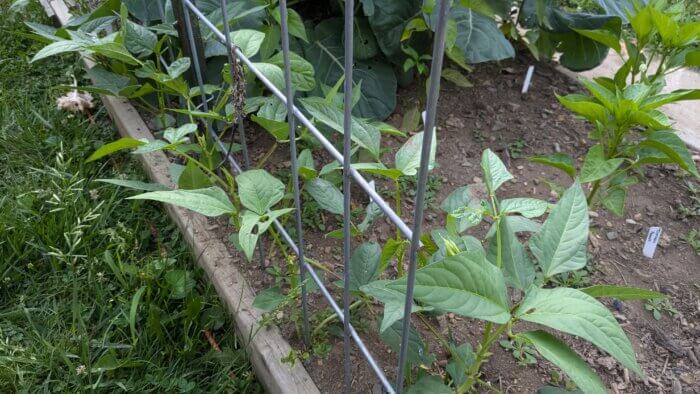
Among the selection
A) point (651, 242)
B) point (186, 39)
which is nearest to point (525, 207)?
point (651, 242)

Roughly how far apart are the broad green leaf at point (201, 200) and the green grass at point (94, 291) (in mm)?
386

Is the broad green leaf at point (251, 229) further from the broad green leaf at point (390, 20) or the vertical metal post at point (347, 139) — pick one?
the broad green leaf at point (390, 20)

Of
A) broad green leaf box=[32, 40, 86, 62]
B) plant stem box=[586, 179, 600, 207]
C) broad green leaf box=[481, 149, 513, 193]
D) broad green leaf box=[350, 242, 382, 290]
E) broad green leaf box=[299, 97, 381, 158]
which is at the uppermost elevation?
broad green leaf box=[32, 40, 86, 62]

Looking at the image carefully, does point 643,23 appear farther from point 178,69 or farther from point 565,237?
point 178,69

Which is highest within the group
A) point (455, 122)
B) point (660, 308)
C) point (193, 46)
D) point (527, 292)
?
point (193, 46)

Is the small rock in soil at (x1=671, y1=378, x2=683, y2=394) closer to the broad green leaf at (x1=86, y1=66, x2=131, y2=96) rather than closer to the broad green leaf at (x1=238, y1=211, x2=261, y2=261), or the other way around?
the broad green leaf at (x1=238, y1=211, x2=261, y2=261)

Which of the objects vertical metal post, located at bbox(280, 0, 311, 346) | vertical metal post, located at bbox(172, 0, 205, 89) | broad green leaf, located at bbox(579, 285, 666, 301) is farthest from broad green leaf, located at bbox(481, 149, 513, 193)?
vertical metal post, located at bbox(172, 0, 205, 89)

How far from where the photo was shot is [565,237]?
2.80ft

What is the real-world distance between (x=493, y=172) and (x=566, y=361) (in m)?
0.37

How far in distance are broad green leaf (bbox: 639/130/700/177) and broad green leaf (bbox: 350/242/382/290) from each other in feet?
2.21

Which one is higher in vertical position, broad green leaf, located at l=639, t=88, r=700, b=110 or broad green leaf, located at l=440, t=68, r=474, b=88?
broad green leaf, located at l=639, t=88, r=700, b=110

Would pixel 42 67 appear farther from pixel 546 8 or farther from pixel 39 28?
pixel 546 8

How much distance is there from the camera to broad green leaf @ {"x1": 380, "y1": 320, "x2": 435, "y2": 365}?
101cm

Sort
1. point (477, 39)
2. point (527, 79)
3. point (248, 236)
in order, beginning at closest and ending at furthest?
point (248, 236), point (477, 39), point (527, 79)
